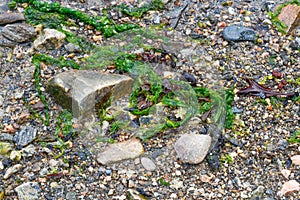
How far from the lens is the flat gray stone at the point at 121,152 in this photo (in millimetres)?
3479

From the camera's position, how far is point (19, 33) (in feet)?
13.6

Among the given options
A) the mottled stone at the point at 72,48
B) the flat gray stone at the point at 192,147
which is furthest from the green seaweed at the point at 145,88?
the mottled stone at the point at 72,48

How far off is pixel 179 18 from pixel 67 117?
1.36m

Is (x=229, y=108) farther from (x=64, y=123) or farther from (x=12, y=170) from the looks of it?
(x=12, y=170)

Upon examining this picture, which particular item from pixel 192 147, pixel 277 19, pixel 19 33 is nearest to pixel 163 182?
pixel 192 147

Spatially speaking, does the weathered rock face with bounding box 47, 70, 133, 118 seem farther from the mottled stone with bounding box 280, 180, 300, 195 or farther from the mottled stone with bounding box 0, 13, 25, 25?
the mottled stone with bounding box 280, 180, 300, 195

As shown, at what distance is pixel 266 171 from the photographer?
349 cm

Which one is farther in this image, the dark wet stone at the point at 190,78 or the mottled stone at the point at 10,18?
the mottled stone at the point at 10,18

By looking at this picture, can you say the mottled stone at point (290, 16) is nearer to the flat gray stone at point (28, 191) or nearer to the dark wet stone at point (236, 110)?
the dark wet stone at point (236, 110)

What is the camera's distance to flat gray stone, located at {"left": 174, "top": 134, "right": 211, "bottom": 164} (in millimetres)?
3485

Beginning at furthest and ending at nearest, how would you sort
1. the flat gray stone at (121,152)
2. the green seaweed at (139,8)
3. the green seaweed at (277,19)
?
the green seaweed at (139,8)
the green seaweed at (277,19)
the flat gray stone at (121,152)

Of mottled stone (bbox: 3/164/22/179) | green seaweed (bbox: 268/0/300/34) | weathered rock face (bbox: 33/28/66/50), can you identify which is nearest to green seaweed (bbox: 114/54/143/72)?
weathered rock face (bbox: 33/28/66/50)

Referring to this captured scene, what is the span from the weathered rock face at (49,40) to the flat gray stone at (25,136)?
0.75 meters

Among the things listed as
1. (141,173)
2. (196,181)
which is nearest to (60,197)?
(141,173)
